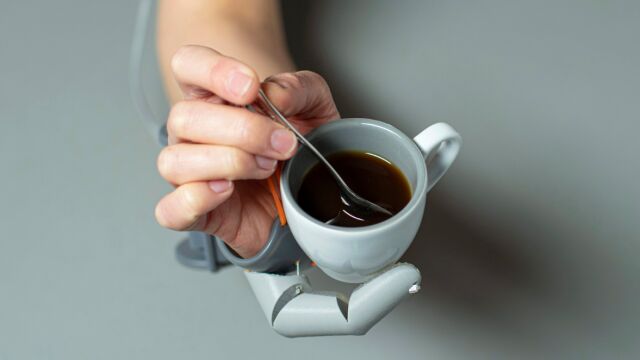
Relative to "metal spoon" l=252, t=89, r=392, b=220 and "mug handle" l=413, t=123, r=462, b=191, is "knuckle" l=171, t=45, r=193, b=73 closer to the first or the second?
"metal spoon" l=252, t=89, r=392, b=220

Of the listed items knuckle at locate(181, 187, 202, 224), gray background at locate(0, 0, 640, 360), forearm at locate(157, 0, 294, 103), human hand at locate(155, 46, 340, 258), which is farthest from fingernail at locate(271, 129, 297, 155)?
gray background at locate(0, 0, 640, 360)

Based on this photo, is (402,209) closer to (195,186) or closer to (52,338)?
(195,186)

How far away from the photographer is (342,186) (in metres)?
0.60

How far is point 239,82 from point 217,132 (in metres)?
0.05

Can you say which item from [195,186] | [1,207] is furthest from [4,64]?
[195,186]

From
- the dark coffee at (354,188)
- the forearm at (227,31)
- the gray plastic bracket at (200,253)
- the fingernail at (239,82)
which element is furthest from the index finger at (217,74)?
the gray plastic bracket at (200,253)

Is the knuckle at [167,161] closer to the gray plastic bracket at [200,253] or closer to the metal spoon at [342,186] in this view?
the metal spoon at [342,186]

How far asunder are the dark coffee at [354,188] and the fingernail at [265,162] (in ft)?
0.11

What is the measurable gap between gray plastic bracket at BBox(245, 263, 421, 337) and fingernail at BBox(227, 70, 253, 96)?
8.9 inches

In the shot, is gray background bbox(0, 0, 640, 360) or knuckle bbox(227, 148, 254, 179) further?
gray background bbox(0, 0, 640, 360)

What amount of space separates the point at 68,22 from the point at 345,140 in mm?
856

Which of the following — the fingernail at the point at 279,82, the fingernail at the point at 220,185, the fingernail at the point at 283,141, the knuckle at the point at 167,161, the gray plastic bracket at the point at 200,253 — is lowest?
the gray plastic bracket at the point at 200,253

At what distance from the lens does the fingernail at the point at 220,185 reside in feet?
2.06

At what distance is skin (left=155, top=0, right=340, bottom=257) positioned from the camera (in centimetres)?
58
